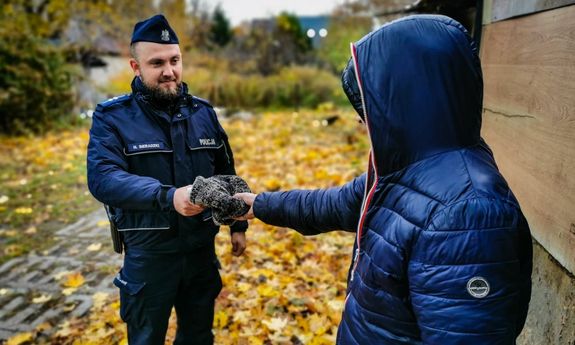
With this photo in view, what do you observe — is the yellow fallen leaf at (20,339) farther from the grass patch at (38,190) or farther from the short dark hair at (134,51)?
the short dark hair at (134,51)

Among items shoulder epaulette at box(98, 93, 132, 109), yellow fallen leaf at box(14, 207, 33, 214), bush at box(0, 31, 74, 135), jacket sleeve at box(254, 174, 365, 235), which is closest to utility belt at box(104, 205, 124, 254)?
shoulder epaulette at box(98, 93, 132, 109)

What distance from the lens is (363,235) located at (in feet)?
4.77

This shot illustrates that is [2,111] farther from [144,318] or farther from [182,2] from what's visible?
[182,2]

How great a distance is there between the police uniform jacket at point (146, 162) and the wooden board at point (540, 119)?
174 centimetres

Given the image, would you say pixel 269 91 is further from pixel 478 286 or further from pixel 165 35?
pixel 478 286

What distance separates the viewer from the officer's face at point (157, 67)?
236 cm

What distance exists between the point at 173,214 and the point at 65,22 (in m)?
15.7

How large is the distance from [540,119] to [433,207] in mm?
1260

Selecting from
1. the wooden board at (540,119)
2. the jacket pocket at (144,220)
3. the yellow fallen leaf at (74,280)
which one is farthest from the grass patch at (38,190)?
the wooden board at (540,119)

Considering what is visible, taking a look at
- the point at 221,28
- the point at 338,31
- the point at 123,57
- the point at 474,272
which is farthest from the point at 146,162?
the point at 221,28

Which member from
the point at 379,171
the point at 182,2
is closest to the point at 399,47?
the point at 379,171

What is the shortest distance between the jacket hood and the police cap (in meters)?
1.51

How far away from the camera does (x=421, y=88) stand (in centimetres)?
120

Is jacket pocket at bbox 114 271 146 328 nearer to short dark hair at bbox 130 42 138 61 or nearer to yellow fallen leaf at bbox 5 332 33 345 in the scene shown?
short dark hair at bbox 130 42 138 61
